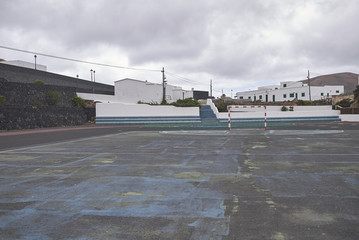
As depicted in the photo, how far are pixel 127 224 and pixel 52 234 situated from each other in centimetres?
96

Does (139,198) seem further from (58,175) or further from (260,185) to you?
(58,175)

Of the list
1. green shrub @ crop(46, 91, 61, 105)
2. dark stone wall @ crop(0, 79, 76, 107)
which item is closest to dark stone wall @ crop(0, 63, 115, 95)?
dark stone wall @ crop(0, 79, 76, 107)

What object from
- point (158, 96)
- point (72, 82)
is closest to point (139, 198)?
point (72, 82)

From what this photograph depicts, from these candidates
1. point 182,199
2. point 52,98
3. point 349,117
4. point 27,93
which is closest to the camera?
point 182,199

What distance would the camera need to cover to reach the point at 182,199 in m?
4.52

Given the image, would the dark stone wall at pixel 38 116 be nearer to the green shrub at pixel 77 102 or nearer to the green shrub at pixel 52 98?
the green shrub at pixel 77 102

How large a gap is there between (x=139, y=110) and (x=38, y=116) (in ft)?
42.4

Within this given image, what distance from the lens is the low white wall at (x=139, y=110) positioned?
111ft

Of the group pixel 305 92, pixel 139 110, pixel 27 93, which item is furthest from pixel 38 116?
pixel 305 92

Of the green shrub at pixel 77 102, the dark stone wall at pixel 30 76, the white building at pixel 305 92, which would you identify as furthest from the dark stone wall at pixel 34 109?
the white building at pixel 305 92

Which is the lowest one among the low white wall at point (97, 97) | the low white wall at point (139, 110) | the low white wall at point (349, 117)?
the low white wall at point (349, 117)

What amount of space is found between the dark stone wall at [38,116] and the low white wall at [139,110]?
280 centimetres

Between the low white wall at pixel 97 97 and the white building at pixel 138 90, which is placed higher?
the white building at pixel 138 90

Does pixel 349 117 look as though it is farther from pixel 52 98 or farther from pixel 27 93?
pixel 27 93
